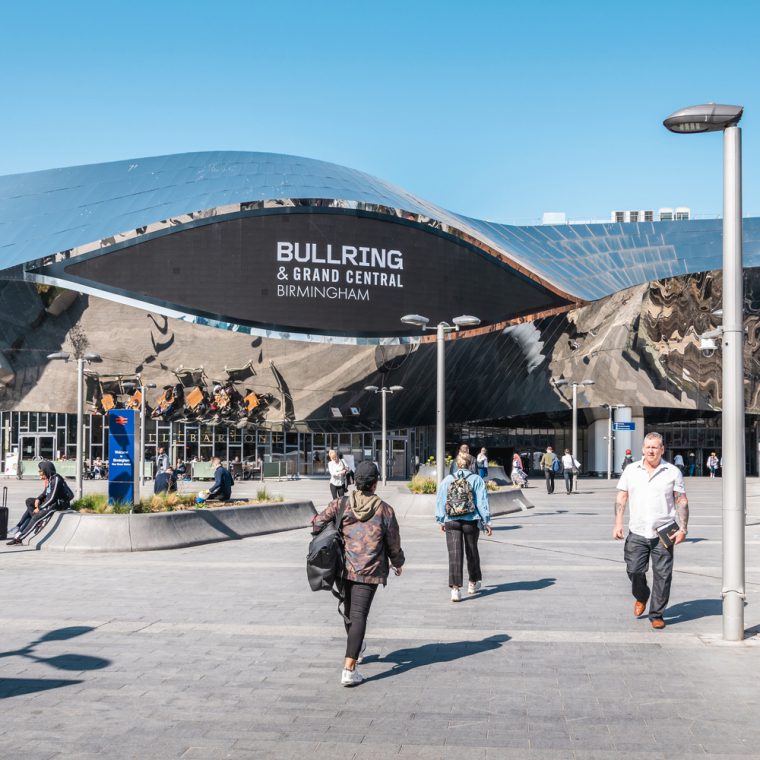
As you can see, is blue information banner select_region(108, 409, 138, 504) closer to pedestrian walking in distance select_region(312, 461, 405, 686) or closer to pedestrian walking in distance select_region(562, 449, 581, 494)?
pedestrian walking in distance select_region(312, 461, 405, 686)

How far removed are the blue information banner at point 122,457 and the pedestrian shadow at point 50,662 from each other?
29.3 ft

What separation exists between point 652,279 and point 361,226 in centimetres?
2447

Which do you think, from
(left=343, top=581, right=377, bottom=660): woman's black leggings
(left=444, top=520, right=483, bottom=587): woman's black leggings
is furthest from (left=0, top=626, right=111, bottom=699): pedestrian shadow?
(left=444, top=520, right=483, bottom=587): woman's black leggings

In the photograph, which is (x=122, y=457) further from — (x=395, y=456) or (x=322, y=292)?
(x=395, y=456)

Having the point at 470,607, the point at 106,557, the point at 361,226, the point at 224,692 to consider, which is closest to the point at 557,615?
the point at 470,607

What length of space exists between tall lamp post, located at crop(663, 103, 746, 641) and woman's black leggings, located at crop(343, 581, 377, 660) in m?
3.54

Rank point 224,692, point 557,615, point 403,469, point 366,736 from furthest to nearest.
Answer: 1. point 403,469
2. point 557,615
3. point 224,692
4. point 366,736

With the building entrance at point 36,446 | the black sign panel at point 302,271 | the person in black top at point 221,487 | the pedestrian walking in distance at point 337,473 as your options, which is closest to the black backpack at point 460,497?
the person in black top at point 221,487

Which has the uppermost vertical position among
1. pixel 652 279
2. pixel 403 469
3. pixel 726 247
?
pixel 652 279

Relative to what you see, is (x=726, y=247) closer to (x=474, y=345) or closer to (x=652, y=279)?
(x=474, y=345)

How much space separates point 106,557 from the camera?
51.6ft

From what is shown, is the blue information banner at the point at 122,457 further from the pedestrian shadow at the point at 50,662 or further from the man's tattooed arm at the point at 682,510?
the man's tattooed arm at the point at 682,510

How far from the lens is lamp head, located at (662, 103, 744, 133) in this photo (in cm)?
925

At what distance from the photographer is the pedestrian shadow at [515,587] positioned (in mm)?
11669
